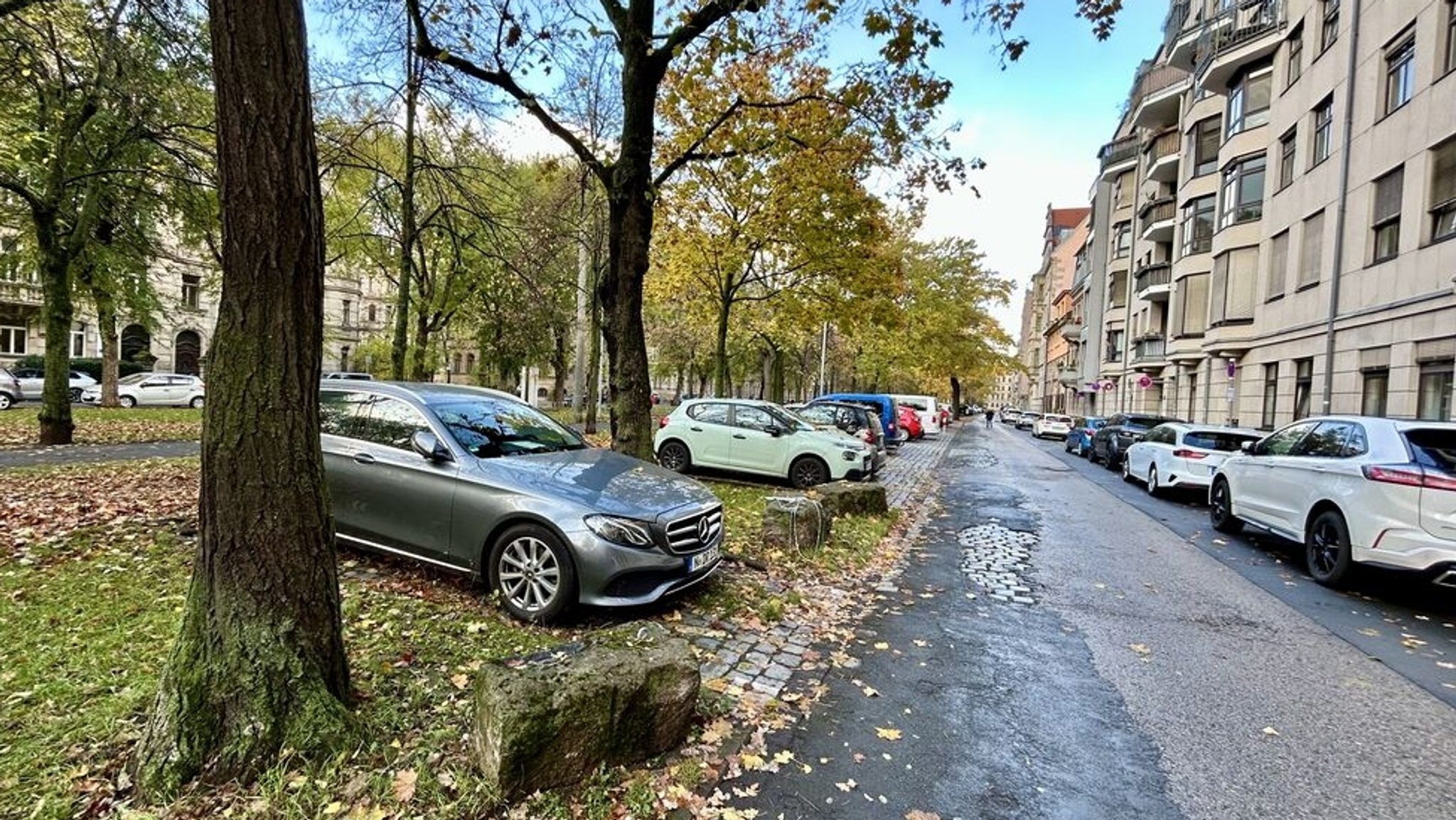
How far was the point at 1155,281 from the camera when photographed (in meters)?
33.0

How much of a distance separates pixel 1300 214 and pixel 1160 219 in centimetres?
1619

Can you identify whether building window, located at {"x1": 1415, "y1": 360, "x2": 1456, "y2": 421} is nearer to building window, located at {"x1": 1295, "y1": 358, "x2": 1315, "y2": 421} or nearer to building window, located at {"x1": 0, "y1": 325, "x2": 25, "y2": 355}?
building window, located at {"x1": 1295, "y1": 358, "x2": 1315, "y2": 421}

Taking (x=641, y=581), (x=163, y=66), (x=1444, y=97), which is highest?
(x=1444, y=97)

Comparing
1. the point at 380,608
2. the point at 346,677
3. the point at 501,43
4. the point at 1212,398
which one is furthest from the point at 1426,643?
the point at 1212,398

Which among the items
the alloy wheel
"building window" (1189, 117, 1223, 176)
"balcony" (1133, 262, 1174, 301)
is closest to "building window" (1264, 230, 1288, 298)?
"building window" (1189, 117, 1223, 176)

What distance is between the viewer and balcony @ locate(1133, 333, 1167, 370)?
A: 106 ft

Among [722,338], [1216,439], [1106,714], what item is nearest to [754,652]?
[1106,714]

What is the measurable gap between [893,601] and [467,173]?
15007mm

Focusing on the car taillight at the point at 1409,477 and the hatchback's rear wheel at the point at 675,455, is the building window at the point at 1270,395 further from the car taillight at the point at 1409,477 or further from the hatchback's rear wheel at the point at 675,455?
the hatchback's rear wheel at the point at 675,455

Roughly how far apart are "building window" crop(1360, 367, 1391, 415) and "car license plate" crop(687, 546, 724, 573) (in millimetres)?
16098

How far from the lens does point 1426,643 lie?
526cm

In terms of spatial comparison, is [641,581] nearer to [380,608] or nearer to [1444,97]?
[380,608]

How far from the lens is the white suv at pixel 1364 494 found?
588cm

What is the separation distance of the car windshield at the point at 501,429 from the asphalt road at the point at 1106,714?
3.01 meters
